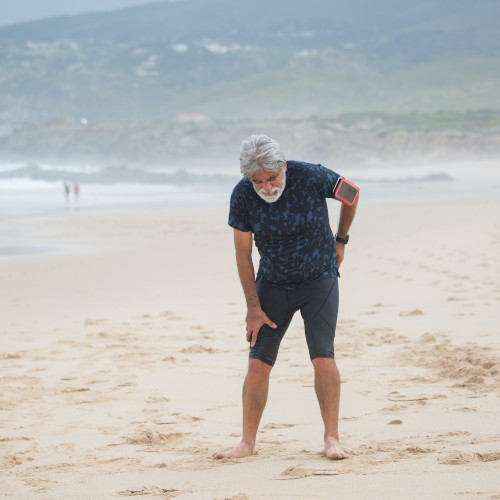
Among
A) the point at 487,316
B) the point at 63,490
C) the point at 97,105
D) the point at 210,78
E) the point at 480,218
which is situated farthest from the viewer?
the point at 210,78

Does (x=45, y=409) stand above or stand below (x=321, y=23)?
below

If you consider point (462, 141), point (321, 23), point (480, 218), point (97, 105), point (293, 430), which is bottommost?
point (293, 430)

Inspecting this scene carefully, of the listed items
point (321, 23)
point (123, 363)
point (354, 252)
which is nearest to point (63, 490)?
point (123, 363)

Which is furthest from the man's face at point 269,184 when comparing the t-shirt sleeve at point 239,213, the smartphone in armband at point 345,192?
the smartphone in armband at point 345,192

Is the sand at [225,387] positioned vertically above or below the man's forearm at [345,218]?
below

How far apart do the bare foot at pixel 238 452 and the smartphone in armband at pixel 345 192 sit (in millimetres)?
1237

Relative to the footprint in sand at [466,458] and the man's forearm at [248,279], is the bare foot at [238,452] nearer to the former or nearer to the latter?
the man's forearm at [248,279]

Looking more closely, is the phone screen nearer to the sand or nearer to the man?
the man

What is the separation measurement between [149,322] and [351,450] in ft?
13.8

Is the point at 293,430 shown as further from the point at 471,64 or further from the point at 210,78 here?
the point at 210,78

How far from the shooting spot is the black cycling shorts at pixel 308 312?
13.1 feet

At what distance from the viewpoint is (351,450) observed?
3.97 metres

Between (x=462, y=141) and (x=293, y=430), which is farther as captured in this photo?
(x=462, y=141)

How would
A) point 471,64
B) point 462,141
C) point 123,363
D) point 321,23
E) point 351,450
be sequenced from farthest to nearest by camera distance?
point 321,23, point 471,64, point 462,141, point 123,363, point 351,450
